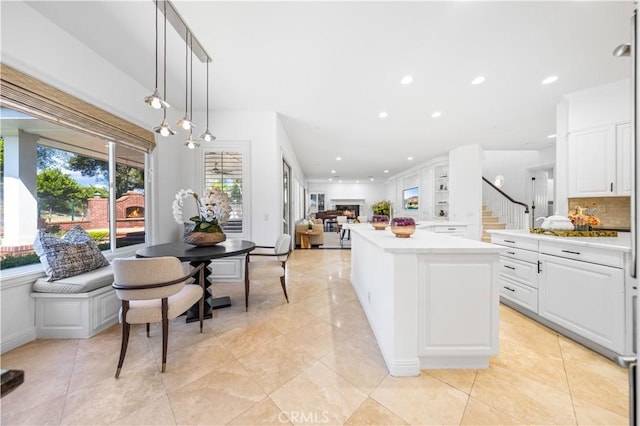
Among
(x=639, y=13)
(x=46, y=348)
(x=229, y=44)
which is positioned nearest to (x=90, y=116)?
(x=229, y=44)

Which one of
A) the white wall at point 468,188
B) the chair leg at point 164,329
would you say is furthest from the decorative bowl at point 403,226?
the white wall at point 468,188

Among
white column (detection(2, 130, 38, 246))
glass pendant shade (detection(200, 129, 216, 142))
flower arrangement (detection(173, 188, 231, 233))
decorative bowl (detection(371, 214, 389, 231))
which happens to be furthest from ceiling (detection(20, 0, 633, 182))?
decorative bowl (detection(371, 214, 389, 231))

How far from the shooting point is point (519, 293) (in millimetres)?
2543

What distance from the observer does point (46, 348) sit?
1.96 m

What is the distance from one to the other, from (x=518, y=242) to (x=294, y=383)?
2.74m

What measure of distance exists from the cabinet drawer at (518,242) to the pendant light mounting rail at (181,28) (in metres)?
3.94

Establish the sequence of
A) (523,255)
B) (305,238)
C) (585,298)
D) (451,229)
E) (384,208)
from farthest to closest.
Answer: (384,208) < (305,238) < (451,229) < (523,255) < (585,298)

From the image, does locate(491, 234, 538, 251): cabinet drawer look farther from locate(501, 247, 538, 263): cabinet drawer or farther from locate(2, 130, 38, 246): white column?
locate(2, 130, 38, 246): white column

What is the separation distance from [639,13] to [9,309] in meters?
3.99

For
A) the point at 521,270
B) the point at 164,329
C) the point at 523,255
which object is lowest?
the point at 164,329

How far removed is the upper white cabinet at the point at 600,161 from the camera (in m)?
2.69

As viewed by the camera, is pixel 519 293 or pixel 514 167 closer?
pixel 519 293

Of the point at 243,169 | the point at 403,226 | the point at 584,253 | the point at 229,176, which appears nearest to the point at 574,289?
the point at 584,253

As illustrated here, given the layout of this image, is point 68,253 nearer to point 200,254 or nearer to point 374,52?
point 200,254
